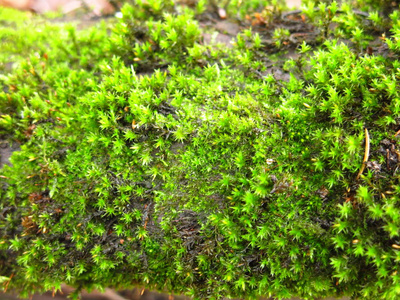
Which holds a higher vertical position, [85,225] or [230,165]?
[230,165]

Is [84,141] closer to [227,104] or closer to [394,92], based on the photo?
[227,104]

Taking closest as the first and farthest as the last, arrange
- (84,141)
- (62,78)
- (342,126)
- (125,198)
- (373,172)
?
(373,172)
(342,126)
(125,198)
(84,141)
(62,78)

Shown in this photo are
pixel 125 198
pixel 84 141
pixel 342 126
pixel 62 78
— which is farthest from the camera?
pixel 62 78

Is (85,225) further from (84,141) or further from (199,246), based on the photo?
(199,246)

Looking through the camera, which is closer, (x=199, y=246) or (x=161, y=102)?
(x=199, y=246)

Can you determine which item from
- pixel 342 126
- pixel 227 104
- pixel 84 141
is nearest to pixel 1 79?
pixel 84 141

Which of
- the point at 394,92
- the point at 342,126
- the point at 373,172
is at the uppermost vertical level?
the point at 394,92

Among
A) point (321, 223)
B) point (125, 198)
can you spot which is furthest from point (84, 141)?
point (321, 223)
